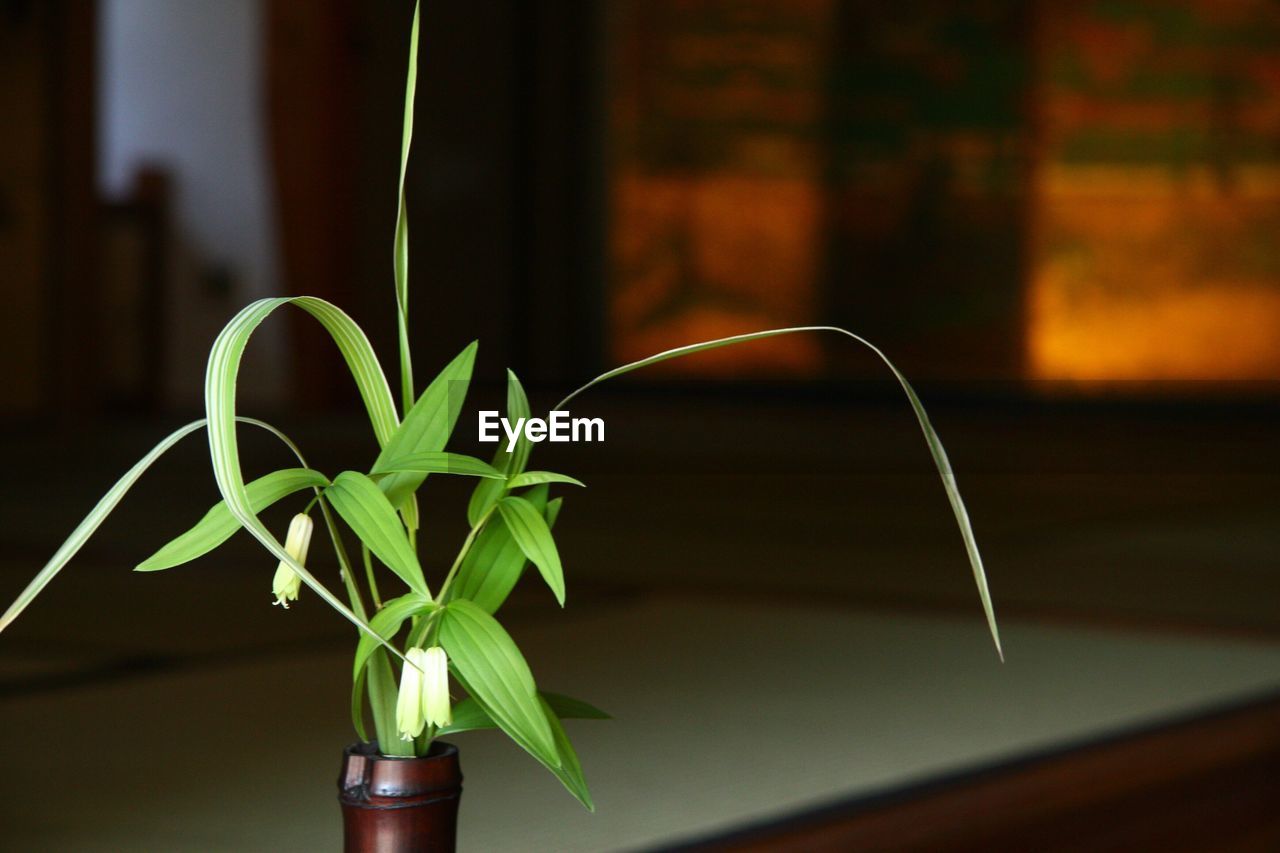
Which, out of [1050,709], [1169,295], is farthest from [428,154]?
[1050,709]

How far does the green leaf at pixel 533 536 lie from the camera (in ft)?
1.89

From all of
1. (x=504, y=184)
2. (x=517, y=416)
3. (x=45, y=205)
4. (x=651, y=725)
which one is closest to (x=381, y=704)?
(x=517, y=416)

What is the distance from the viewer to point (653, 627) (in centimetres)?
185

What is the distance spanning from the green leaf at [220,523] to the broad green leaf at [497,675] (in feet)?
0.22

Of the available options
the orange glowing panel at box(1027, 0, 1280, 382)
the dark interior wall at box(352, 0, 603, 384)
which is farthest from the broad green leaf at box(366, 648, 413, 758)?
the dark interior wall at box(352, 0, 603, 384)

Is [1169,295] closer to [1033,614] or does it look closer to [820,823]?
[1033,614]

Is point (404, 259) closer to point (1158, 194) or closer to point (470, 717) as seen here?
point (470, 717)

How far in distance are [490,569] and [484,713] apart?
2.0 inches

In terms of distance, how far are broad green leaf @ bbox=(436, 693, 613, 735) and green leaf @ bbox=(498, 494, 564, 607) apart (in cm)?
6

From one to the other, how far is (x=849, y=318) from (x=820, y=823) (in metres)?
4.81

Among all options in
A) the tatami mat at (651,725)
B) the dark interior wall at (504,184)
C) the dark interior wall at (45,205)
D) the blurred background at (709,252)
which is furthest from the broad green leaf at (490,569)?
the dark interior wall at (504,184)

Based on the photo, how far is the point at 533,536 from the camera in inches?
23.2

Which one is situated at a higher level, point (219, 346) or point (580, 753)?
point (219, 346)

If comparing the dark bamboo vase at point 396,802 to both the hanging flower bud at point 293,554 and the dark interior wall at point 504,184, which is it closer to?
the hanging flower bud at point 293,554
